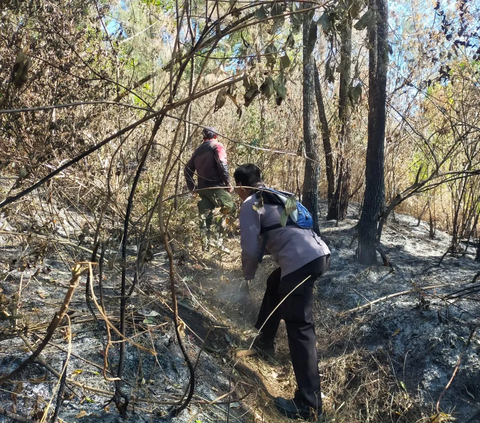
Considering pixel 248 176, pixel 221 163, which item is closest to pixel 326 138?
pixel 221 163

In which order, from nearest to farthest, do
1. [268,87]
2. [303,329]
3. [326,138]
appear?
[268,87], [303,329], [326,138]

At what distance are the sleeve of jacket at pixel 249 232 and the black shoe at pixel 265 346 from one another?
846 millimetres

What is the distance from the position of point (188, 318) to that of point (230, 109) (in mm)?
5150

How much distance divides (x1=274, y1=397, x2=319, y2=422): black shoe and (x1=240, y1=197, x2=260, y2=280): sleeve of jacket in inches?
40.0

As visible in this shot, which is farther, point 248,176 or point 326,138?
point 326,138

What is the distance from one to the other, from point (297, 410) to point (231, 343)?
3.18ft

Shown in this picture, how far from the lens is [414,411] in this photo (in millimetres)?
3986

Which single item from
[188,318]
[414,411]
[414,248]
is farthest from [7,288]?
[414,248]

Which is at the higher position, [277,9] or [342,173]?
[277,9]

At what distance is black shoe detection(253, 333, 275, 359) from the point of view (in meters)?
4.54

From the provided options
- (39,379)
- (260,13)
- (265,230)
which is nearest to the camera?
(260,13)

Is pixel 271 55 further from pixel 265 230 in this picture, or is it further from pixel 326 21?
pixel 265 230

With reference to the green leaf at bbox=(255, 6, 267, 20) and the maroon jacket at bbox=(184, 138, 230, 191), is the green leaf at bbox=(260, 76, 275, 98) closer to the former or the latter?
the green leaf at bbox=(255, 6, 267, 20)

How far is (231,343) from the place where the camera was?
457 cm
